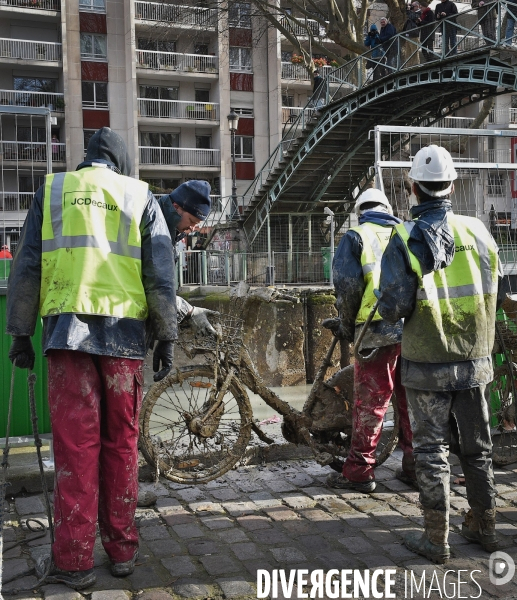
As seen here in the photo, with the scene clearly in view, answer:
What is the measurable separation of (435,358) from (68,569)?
2262mm

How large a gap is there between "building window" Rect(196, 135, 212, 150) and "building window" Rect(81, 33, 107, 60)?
6.39 metres

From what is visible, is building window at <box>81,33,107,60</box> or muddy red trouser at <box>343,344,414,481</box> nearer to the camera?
muddy red trouser at <box>343,344,414,481</box>

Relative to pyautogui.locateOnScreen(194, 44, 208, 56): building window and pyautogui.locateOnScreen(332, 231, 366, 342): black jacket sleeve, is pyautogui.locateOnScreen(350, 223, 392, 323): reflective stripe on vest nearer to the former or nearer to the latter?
pyautogui.locateOnScreen(332, 231, 366, 342): black jacket sleeve

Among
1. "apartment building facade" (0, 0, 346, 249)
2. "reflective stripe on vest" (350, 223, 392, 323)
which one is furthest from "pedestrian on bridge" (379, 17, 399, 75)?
"reflective stripe on vest" (350, 223, 392, 323)

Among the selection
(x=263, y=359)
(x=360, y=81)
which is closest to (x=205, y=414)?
(x=263, y=359)

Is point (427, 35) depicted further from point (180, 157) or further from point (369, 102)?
point (180, 157)

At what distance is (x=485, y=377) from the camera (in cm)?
437

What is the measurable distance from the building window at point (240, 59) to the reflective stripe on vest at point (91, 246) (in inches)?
1554

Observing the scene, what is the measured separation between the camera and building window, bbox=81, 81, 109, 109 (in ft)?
129

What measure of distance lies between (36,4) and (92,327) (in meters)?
39.0

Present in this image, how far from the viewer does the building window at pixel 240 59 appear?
41.8 metres

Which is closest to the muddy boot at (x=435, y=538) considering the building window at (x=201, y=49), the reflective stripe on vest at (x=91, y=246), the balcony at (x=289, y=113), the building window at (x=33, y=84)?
the reflective stripe on vest at (x=91, y=246)

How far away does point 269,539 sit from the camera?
15.1 ft

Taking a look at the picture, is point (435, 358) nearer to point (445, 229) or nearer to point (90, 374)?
point (445, 229)
